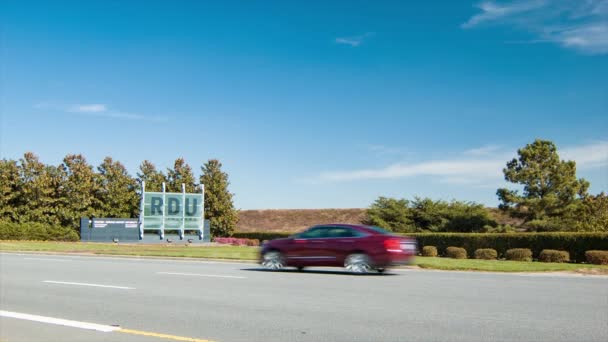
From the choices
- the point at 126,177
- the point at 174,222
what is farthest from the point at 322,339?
the point at 126,177

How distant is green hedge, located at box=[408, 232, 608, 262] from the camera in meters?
30.3

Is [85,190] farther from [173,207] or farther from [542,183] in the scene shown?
[542,183]

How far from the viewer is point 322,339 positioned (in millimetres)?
7066

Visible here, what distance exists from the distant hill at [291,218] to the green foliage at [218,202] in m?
13.4

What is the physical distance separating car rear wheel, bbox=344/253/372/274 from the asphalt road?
4.61 feet

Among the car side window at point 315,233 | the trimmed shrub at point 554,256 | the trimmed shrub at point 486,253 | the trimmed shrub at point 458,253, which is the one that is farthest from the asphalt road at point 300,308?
the trimmed shrub at point 458,253

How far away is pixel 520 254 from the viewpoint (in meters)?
30.6

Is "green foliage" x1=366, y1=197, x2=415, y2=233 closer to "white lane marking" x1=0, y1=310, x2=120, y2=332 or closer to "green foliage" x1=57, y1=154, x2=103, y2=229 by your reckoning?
"green foliage" x1=57, y1=154, x2=103, y2=229

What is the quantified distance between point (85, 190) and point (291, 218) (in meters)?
32.4

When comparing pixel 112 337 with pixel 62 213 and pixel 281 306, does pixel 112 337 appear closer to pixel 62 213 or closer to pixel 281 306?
pixel 281 306

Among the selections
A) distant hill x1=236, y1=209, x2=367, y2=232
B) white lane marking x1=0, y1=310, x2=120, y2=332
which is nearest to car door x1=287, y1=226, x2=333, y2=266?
white lane marking x1=0, y1=310, x2=120, y2=332

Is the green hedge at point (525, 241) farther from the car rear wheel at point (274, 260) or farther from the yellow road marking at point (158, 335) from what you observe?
the yellow road marking at point (158, 335)

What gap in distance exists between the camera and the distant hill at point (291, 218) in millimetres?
77625

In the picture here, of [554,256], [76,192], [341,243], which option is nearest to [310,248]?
[341,243]
